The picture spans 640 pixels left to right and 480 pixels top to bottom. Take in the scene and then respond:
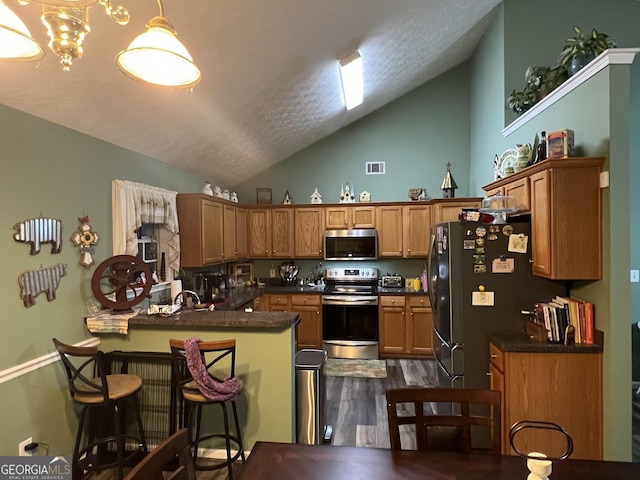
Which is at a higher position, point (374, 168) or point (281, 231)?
point (374, 168)

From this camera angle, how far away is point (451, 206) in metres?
4.86

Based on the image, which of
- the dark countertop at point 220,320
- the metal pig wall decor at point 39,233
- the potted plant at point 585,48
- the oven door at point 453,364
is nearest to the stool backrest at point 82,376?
the dark countertop at point 220,320

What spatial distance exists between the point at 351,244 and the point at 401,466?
3989 millimetres

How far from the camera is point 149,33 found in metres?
1.14

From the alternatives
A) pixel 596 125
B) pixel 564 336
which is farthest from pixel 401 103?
pixel 564 336

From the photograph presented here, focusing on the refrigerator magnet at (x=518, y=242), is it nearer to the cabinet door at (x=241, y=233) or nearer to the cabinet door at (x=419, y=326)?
the cabinet door at (x=419, y=326)

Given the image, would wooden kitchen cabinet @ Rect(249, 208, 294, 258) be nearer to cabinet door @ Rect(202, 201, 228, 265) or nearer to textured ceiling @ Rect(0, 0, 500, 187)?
textured ceiling @ Rect(0, 0, 500, 187)

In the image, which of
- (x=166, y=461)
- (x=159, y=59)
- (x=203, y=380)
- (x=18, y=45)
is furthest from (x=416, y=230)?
(x=18, y=45)

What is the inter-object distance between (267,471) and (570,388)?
215cm

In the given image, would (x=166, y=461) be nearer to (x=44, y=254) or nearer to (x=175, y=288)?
(x=44, y=254)

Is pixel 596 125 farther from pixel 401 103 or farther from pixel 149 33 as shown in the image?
pixel 401 103

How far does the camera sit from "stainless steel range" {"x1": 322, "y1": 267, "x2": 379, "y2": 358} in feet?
15.9

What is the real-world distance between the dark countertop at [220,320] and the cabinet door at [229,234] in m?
1.85

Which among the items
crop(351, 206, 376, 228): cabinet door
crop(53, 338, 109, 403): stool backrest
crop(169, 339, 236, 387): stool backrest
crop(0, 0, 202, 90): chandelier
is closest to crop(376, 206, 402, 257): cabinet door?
crop(351, 206, 376, 228): cabinet door
